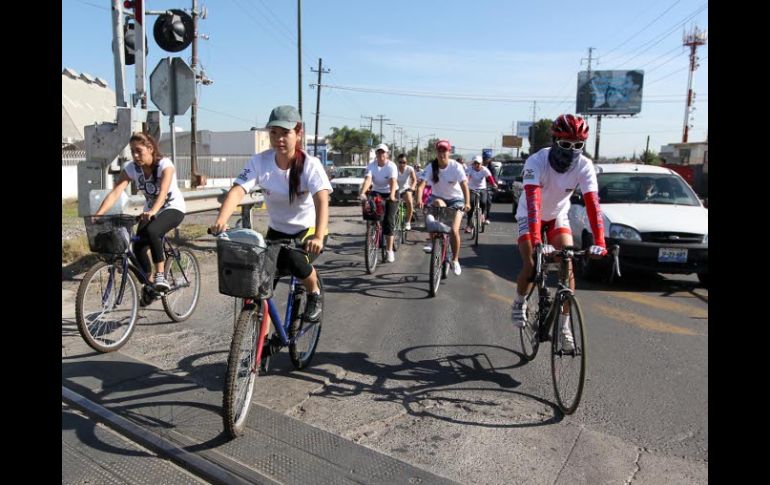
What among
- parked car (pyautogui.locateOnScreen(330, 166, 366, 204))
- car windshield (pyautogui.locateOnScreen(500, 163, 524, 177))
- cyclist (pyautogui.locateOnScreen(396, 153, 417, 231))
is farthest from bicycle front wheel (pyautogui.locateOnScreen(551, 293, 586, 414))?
car windshield (pyautogui.locateOnScreen(500, 163, 524, 177))

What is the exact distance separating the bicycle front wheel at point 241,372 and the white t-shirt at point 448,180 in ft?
16.6

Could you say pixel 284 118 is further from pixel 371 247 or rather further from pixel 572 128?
pixel 371 247

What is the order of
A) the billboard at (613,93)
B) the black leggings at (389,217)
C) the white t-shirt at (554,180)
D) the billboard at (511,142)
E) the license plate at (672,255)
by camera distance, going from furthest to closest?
the billboard at (511,142)
the billboard at (613,93)
the black leggings at (389,217)
the license plate at (672,255)
the white t-shirt at (554,180)

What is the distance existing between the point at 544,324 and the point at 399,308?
2.61 metres

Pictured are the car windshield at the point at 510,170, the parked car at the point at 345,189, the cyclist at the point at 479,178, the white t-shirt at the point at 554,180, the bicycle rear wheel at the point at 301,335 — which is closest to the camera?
Result: the bicycle rear wheel at the point at 301,335

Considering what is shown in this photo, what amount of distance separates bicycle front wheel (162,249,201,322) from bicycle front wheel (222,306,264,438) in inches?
102

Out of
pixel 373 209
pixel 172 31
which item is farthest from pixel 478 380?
pixel 172 31

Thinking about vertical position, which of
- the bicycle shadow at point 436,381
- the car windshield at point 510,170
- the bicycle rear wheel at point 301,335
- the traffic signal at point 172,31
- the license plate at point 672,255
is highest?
the traffic signal at point 172,31

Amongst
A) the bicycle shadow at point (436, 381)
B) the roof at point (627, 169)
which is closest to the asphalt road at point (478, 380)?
the bicycle shadow at point (436, 381)

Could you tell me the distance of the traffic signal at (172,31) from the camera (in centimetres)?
830

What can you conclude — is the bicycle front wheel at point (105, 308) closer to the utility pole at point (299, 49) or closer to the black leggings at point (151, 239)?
the black leggings at point (151, 239)

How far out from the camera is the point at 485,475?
10.0 ft

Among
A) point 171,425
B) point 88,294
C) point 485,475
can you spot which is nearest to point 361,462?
point 485,475

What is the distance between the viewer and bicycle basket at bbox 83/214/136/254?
16.0 ft
